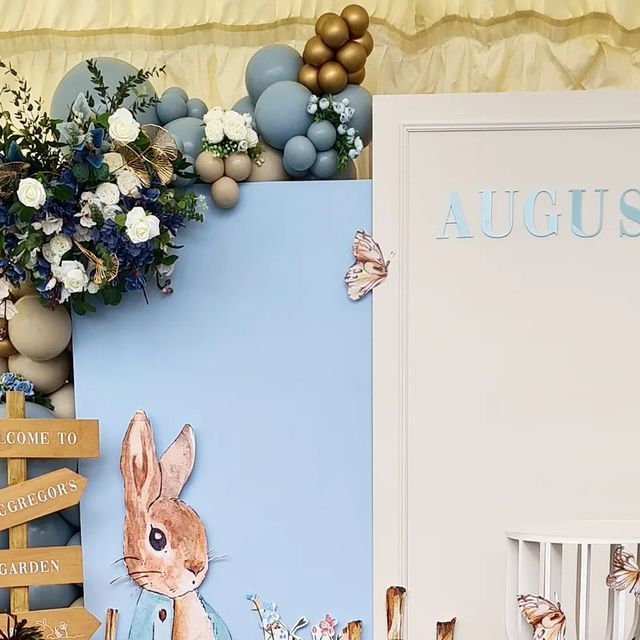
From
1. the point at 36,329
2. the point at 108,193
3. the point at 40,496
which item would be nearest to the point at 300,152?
the point at 108,193

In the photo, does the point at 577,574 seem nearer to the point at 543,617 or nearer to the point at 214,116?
the point at 543,617

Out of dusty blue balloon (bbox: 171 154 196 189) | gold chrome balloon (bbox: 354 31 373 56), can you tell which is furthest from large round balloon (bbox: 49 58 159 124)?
gold chrome balloon (bbox: 354 31 373 56)

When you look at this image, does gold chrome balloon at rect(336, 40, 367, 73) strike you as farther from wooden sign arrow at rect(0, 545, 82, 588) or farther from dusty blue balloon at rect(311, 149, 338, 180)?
wooden sign arrow at rect(0, 545, 82, 588)

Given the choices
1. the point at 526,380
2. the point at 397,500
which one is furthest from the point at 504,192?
the point at 397,500

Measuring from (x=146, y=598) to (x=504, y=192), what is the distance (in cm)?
109

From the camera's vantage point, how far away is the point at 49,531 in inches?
64.6

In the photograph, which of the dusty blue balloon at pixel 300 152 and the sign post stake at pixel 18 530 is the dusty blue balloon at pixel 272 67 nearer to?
the dusty blue balloon at pixel 300 152

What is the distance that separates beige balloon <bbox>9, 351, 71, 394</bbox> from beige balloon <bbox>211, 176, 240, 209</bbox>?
0.47 meters

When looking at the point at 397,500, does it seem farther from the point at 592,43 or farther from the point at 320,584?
the point at 592,43

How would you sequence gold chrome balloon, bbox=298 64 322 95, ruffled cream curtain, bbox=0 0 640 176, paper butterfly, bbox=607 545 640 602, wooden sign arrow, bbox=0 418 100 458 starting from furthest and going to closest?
1. ruffled cream curtain, bbox=0 0 640 176
2. gold chrome balloon, bbox=298 64 322 95
3. wooden sign arrow, bbox=0 418 100 458
4. paper butterfly, bbox=607 545 640 602

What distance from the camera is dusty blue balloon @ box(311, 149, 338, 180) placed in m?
1.61

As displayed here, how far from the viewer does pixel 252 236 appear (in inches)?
64.7

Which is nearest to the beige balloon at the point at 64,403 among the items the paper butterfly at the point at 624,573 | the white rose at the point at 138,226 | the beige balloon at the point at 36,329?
the beige balloon at the point at 36,329

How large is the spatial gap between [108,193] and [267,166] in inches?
13.4
